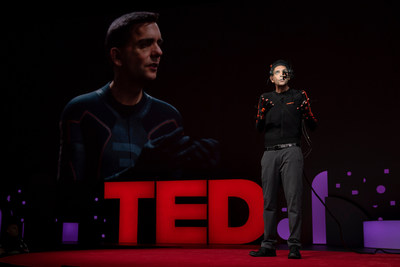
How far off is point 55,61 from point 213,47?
6.93 feet

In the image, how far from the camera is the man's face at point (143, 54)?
208 inches

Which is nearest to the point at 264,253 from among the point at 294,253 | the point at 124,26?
the point at 294,253

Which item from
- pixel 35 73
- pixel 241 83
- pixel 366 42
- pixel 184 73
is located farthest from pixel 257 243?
pixel 35 73

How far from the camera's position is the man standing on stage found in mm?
2895

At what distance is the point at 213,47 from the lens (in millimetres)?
5207

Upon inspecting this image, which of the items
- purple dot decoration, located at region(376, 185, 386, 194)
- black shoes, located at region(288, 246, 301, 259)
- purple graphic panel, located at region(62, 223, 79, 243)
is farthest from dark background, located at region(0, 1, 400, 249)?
black shoes, located at region(288, 246, 301, 259)

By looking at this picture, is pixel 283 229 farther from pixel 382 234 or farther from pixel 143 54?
pixel 143 54

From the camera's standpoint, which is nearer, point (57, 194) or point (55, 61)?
point (57, 194)

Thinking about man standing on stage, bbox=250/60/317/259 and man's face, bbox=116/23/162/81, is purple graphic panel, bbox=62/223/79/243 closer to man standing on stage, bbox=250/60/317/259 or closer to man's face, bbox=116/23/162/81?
man's face, bbox=116/23/162/81

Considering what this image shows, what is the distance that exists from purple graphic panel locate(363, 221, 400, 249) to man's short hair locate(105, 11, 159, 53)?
3414 millimetres

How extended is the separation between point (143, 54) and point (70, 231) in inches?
90.7

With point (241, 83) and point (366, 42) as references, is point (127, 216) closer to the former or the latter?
point (241, 83)

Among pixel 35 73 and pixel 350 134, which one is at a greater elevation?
pixel 35 73

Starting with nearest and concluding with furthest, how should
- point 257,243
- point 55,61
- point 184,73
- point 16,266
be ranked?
1. point 16,266
2. point 257,243
3. point 184,73
4. point 55,61
